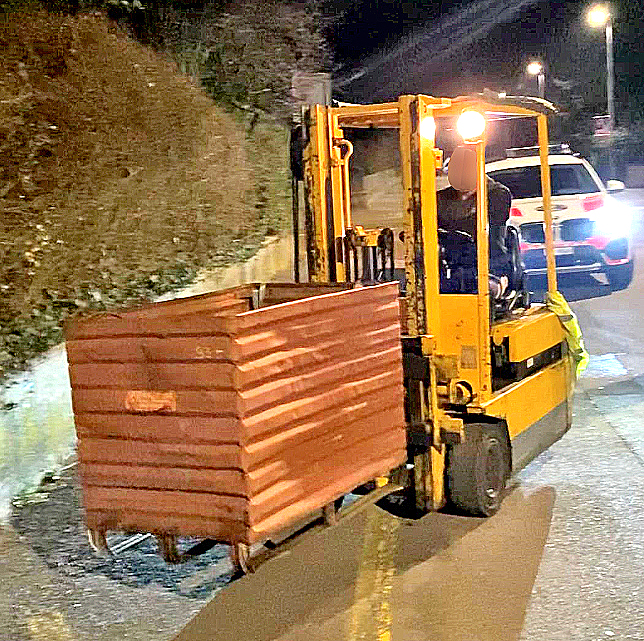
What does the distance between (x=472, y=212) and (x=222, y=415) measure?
2.69 meters

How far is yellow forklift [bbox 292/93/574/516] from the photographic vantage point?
578cm

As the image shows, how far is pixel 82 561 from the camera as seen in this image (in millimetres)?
5953

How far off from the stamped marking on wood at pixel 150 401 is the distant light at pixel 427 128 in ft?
7.24

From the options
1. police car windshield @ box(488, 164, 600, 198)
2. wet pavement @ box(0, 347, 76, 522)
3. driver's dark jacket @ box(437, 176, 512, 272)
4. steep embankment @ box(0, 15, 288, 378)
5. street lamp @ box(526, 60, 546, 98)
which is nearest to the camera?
driver's dark jacket @ box(437, 176, 512, 272)

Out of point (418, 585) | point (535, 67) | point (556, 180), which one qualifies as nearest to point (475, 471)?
point (418, 585)

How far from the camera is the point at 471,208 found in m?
6.37

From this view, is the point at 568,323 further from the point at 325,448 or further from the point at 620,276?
the point at 620,276

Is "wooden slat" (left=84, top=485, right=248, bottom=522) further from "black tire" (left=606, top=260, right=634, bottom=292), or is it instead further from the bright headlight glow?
"black tire" (left=606, top=260, right=634, bottom=292)

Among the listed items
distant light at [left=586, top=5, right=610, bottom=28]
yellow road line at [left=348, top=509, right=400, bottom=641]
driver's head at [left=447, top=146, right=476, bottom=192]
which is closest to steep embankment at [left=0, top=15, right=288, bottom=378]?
yellow road line at [left=348, top=509, right=400, bottom=641]

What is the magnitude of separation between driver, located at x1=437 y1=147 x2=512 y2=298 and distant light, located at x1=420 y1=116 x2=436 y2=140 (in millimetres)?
325

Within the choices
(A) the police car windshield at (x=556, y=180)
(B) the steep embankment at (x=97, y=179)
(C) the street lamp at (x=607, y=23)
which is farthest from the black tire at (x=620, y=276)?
(C) the street lamp at (x=607, y=23)

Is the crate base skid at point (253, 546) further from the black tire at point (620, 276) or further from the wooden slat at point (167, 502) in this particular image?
the black tire at point (620, 276)

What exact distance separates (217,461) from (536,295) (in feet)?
33.1

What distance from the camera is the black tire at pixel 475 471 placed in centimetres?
601
